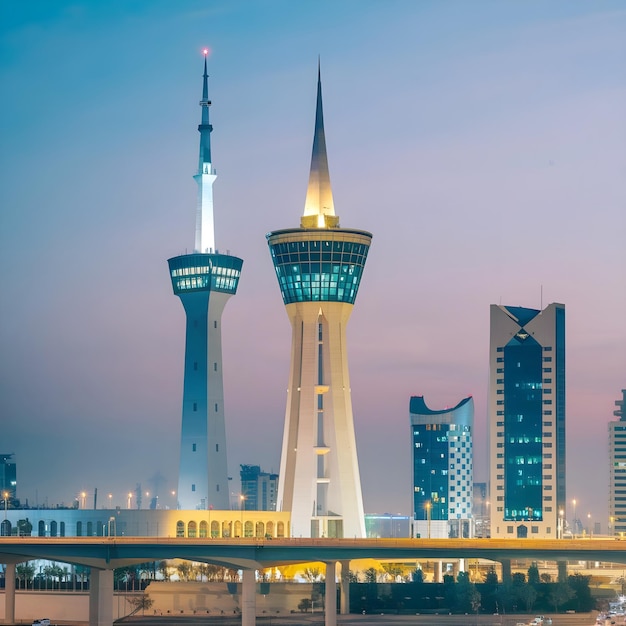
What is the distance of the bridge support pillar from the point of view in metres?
187

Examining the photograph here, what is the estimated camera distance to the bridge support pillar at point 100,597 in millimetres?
187000

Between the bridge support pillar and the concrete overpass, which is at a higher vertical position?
the concrete overpass

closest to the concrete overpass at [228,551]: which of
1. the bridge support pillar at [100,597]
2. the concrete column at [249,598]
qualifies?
the bridge support pillar at [100,597]

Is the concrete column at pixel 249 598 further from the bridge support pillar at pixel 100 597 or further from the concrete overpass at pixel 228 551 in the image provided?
the bridge support pillar at pixel 100 597

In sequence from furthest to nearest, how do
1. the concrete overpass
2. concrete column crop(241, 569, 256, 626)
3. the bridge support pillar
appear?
concrete column crop(241, 569, 256, 626)
the bridge support pillar
the concrete overpass

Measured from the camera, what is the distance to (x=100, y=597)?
7367 inches

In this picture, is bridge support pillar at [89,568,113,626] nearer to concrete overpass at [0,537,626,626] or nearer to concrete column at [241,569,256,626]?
concrete overpass at [0,537,626,626]

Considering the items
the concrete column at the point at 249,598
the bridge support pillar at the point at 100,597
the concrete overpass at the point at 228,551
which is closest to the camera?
the concrete overpass at the point at 228,551

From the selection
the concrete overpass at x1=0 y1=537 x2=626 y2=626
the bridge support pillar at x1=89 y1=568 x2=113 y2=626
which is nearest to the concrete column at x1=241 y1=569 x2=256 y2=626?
the concrete overpass at x1=0 y1=537 x2=626 y2=626

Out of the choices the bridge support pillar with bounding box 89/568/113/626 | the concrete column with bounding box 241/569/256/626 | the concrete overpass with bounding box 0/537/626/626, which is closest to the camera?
the concrete overpass with bounding box 0/537/626/626

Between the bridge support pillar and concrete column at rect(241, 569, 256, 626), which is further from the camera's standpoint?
concrete column at rect(241, 569, 256, 626)

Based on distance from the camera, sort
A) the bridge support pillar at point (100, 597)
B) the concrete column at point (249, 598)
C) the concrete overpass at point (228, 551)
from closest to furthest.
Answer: the concrete overpass at point (228, 551) → the bridge support pillar at point (100, 597) → the concrete column at point (249, 598)

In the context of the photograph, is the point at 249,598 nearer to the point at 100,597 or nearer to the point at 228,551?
the point at 228,551

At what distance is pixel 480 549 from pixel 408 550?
7989 millimetres
